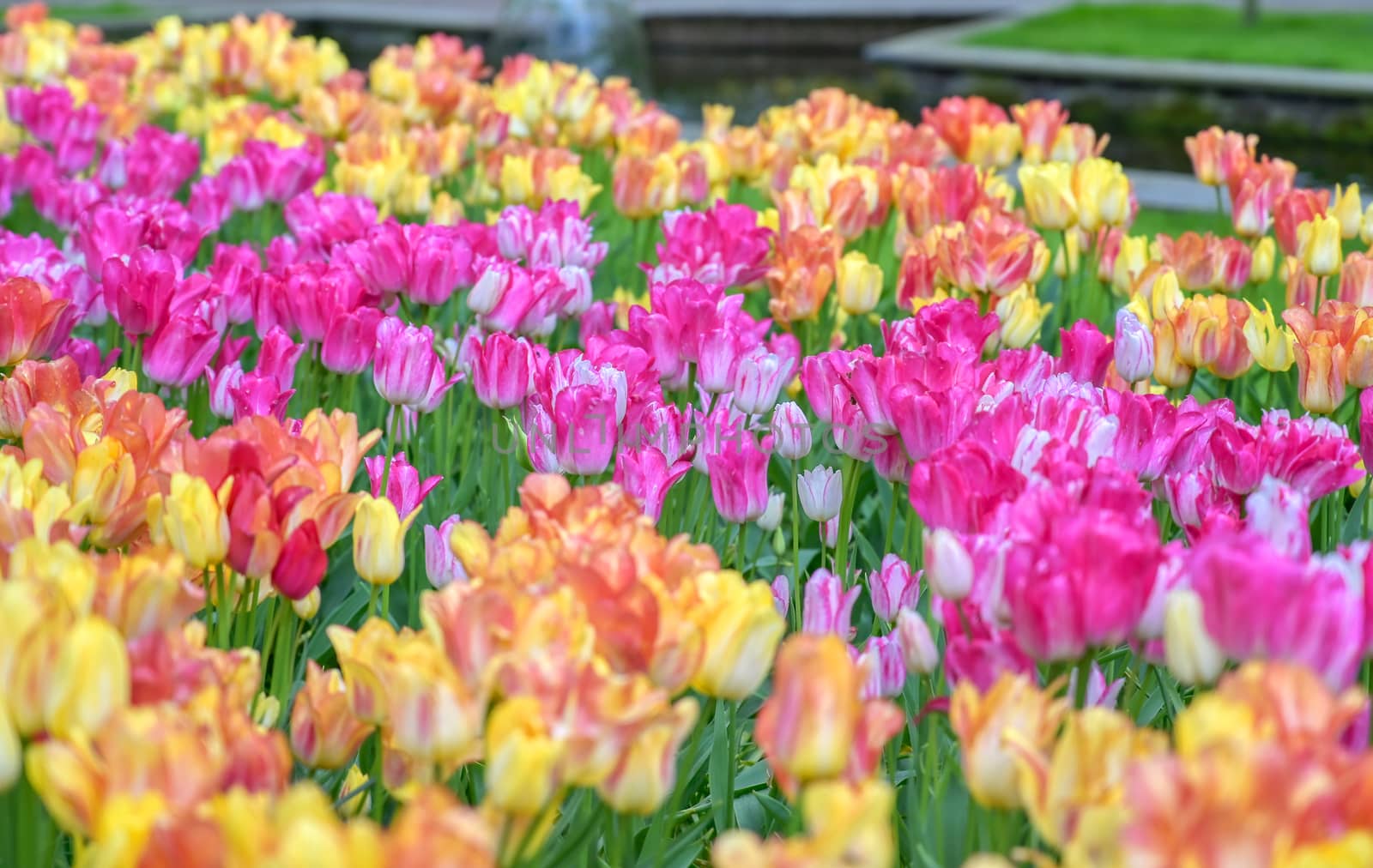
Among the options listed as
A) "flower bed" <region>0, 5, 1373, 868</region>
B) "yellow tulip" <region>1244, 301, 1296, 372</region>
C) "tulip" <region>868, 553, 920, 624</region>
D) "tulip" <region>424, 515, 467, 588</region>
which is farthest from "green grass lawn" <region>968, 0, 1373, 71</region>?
"tulip" <region>424, 515, 467, 588</region>

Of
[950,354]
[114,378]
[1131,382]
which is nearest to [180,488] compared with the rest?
[114,378]

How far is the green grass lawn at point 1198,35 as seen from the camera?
873 centimetres

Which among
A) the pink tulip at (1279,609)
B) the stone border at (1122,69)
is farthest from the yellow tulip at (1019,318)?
the stone border at (1122,69)

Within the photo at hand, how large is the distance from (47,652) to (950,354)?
95cm

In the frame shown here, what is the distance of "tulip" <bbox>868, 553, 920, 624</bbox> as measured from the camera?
154cm

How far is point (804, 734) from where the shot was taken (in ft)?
3.05

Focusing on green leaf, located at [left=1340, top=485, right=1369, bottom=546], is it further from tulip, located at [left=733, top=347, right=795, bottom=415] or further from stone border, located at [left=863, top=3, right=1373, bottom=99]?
stone border, located at [left=863, top=3, right=1373, bottom=99]

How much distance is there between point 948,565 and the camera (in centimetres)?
115

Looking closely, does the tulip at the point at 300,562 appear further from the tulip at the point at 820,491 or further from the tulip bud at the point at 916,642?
the tulip at the point at 820,491

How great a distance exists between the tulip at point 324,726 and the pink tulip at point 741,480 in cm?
50

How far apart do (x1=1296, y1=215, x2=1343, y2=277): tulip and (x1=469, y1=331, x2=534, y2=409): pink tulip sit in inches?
49.7

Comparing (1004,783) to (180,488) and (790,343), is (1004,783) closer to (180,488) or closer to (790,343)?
(180,488)

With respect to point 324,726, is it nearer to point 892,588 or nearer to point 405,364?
point 892,588

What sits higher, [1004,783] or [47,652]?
[47,652]
